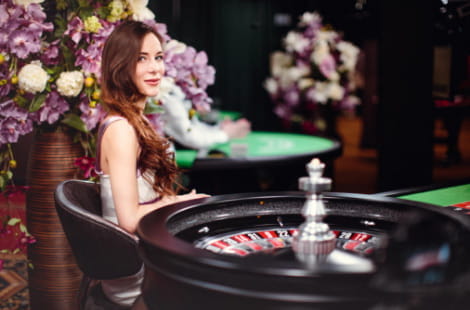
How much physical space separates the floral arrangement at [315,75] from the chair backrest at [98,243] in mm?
3825

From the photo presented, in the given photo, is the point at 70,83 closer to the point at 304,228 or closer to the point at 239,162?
the point at 304,228

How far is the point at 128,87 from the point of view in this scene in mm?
1826

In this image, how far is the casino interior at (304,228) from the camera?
879mm

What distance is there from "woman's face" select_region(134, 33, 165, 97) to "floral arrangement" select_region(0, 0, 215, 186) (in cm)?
41

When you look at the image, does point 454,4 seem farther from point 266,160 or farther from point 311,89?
point 311,89

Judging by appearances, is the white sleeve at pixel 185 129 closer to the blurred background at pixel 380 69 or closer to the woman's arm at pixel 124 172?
the blurred background at pixel 380 69

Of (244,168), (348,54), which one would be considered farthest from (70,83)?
(348,54)

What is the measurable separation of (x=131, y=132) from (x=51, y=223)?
712mm

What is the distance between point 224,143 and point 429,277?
3514 millimetres

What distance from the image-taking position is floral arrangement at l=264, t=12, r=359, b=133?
5453 mm

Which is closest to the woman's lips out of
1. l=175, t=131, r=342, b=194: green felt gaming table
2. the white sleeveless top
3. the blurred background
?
the white sleeveless top

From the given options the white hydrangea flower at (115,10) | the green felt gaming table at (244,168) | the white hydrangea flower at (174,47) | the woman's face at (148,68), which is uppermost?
the white hydrangea flower at (115,10)

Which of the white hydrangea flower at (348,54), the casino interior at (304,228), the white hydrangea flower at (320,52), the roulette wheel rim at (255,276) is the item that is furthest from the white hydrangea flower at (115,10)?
the white hydrangea flower at (348,54)

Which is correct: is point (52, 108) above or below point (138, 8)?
below
